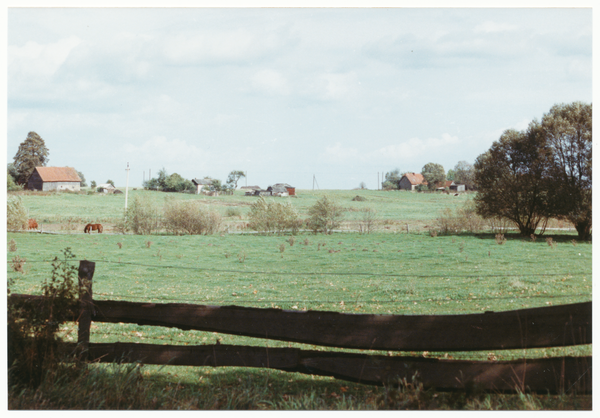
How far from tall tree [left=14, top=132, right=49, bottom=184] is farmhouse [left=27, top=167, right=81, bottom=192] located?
79 centimetres

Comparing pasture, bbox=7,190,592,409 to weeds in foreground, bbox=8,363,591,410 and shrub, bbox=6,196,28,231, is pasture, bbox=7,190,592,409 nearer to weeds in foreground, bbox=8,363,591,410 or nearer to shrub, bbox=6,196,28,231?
weeds in foreground, bbox=8,363,591,410

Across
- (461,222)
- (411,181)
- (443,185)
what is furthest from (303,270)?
(411,181)

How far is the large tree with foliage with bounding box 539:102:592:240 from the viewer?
21875 millimetres

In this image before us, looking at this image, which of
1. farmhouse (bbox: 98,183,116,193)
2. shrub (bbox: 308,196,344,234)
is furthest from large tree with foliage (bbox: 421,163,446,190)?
farmhouse (bbox: 98,183,116,193)

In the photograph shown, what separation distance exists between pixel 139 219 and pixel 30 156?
12867 mm

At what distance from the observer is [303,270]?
20.8m

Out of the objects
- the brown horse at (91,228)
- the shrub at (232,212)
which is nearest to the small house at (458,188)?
the shrub at (232,212)

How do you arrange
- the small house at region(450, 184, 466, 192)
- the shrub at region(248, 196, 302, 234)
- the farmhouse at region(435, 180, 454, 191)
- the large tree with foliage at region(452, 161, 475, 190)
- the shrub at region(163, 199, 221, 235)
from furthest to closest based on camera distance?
the farmhouse at region(435, 180, 454, 191) < the small house at region(450, 184, 466, 192) < the large tree with foliage at region(452, 161, 475, 190) < the shrub at region(248, 196, 302, 234) < the shrub at region(163, 199, 221, 235)

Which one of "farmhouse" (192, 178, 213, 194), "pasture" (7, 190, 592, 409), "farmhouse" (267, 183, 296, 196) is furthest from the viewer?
"farmhouse" (267, 183, 296, 196)

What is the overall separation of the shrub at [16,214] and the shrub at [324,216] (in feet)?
58.2

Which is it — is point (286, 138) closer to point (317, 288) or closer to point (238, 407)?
point (317, 288)

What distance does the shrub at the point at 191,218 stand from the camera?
93.9 feet

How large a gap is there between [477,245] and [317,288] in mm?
16100

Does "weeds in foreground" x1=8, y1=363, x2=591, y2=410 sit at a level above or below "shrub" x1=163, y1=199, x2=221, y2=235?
below
